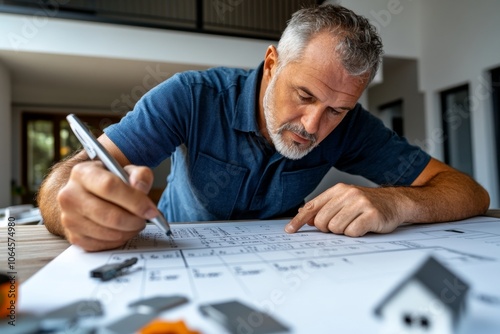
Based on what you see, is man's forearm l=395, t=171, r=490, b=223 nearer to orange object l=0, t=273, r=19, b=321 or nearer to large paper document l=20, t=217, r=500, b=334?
large paper document l=20, t=217, r=500, b=334

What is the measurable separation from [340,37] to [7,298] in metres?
0.81

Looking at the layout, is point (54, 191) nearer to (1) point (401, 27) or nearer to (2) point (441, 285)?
(2) point (441, 285)

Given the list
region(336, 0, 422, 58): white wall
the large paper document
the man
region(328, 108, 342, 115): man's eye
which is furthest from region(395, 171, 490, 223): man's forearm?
region(336, 0, 422, 58): white wall

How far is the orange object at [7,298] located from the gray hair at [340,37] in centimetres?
75

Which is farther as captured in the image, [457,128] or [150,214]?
[457,128]

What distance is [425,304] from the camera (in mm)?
228

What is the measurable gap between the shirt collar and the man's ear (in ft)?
0.10

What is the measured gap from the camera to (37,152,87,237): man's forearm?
0.68 meters

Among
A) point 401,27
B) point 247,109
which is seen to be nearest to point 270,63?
point 247,109

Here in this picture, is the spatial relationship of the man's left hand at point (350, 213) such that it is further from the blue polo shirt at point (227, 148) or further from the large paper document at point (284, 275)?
the blue polo shirt at point (227, 148)

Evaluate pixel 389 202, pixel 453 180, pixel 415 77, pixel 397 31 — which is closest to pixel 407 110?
pixel 415 77

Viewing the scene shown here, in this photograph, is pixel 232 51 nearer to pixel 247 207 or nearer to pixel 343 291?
pixel 247 207

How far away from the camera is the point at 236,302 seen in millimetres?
304

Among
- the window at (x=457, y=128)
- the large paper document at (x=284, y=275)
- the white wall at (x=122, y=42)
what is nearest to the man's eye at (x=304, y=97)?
the large paper document at (x=284, y=275)
